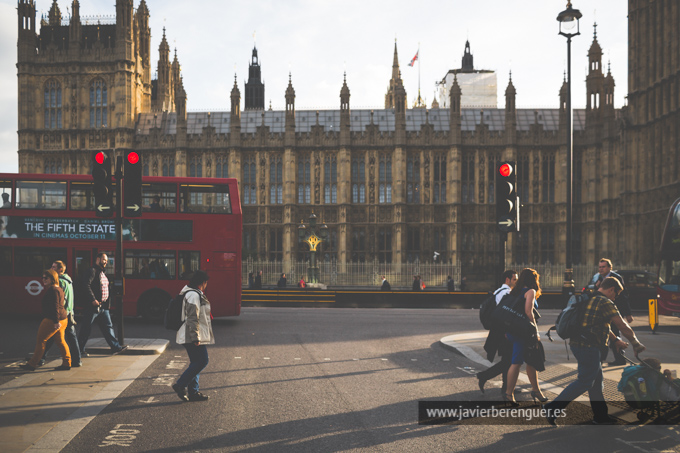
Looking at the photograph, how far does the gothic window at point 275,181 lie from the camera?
42.4 m

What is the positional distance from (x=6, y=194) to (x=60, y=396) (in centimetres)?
1059

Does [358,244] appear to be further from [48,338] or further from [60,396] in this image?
[60,396]

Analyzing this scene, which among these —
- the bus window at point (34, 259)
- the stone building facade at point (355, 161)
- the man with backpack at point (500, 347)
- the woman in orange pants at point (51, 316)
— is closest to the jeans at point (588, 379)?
the man with backpack at point (500, 347)

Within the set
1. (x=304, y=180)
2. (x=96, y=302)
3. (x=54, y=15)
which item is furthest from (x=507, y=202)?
(x=54, y=15)

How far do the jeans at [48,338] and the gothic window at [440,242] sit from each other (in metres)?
33.6

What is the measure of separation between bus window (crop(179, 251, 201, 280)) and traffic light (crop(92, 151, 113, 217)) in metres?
5.04

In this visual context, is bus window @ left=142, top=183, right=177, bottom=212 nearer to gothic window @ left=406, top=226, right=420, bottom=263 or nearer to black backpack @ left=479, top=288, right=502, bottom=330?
black backpack @ left=479, top=288, right=502, bottom=330

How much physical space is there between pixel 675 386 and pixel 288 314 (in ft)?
48.3

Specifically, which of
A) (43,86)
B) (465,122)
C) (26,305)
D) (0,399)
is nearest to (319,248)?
(465,122)

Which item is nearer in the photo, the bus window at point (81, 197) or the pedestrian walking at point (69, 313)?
the pedestrian walking at point (69, 313)

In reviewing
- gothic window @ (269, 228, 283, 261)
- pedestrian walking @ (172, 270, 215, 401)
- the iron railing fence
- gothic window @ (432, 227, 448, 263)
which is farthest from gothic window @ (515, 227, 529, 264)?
pedestrian walking @ (172, 270, 215, 401)

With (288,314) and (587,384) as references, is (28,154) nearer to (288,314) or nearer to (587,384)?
(288,314)

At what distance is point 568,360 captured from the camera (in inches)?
434

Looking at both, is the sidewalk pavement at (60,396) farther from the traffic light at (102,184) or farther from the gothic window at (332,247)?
the gothic window at (332,247)
